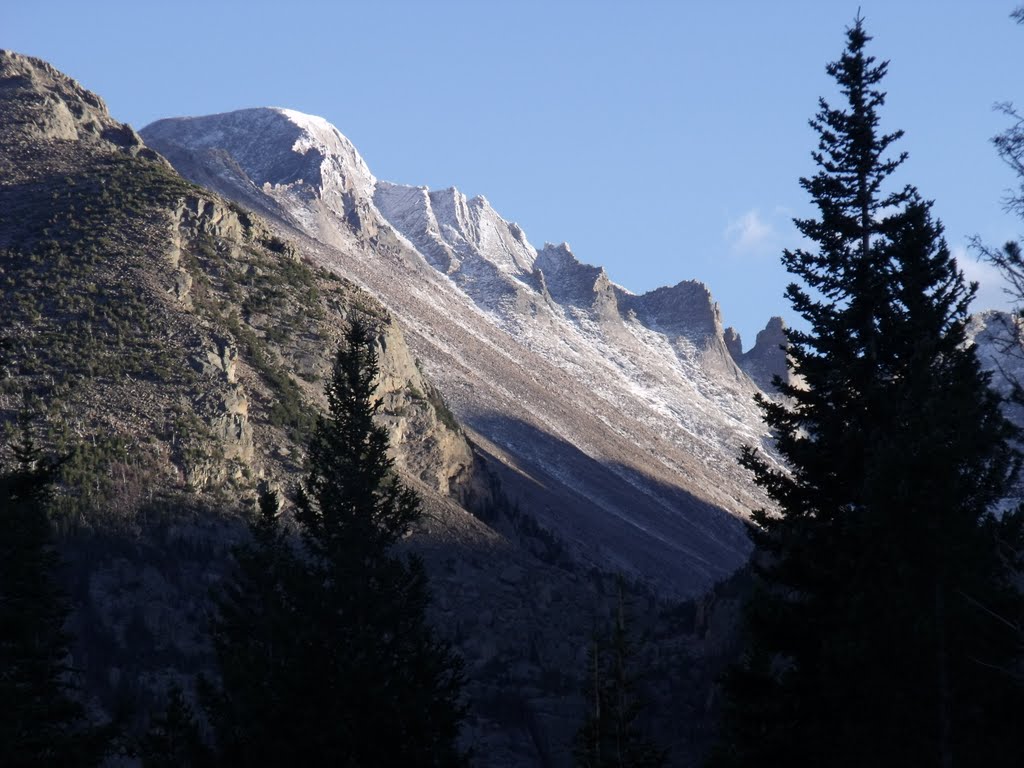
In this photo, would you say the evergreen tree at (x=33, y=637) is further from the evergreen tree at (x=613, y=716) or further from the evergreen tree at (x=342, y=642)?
the evergreen tree at (x=613, y=716)

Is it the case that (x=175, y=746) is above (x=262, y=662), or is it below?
below

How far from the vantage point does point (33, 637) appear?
2572 cm

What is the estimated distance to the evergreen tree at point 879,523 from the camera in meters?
20.2

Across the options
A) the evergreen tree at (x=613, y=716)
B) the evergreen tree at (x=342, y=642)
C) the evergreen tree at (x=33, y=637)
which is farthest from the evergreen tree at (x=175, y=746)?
the evergreen tree at (x=613, y=716)

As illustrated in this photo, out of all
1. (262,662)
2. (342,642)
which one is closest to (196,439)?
(262,662)

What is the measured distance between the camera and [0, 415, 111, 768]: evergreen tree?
23.7 m

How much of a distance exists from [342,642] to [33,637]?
5.89m

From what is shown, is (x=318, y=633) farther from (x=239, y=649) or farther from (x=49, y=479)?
(x=49, y=479)

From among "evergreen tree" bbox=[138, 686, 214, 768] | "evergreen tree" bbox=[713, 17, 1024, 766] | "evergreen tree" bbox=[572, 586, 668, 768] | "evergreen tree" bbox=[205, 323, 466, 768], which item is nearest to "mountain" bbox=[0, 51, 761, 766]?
"evergreen tree" bbox=[205, 323, 466, 768]

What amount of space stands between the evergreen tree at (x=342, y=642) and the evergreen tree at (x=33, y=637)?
2.98 metres

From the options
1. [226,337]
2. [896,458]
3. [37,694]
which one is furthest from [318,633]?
[226,337]

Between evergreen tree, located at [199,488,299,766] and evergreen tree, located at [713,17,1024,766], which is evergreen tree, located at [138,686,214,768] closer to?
evergreen tree, located at [199,488,299,766]

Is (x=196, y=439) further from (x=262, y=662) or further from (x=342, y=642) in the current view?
(x=342, y=642)

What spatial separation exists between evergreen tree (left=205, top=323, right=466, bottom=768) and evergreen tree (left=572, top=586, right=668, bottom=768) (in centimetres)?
260
